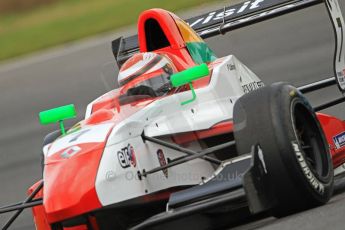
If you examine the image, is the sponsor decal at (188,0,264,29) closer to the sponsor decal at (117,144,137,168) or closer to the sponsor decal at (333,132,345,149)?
the sponsor decal at (333,132,345,149)

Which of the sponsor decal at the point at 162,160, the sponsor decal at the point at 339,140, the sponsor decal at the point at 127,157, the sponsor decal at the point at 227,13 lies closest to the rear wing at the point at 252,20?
the sponsor decal at the point at 227,13

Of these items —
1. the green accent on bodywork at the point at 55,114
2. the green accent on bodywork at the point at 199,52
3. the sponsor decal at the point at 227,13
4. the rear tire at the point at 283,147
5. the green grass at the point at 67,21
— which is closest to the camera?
the rear tire at the point at 283,147

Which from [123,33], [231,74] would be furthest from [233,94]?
[123,33]

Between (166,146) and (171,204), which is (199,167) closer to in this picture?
(166,146)

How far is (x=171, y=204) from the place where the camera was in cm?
578

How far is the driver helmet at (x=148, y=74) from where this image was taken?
7.07m

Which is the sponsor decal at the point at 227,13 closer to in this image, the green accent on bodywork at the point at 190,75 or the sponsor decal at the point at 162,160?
the green accent on bodywork at the point at 190,75

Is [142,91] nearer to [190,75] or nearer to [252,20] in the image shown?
[190,75]

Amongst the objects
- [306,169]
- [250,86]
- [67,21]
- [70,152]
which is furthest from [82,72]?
[306,169]

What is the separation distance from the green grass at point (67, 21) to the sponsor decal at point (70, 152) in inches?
324

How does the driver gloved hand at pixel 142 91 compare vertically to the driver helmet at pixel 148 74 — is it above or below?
below

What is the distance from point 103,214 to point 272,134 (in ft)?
3.88

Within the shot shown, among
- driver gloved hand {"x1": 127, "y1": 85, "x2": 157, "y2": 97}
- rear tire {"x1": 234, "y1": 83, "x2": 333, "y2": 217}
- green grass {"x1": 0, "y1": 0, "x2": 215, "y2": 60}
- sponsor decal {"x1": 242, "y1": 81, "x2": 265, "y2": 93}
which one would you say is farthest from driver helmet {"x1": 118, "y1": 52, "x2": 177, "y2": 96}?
green grass {"x1": 0, "y1": 0, "x2": 215, "y2": 60}

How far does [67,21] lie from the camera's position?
51.7 feet
